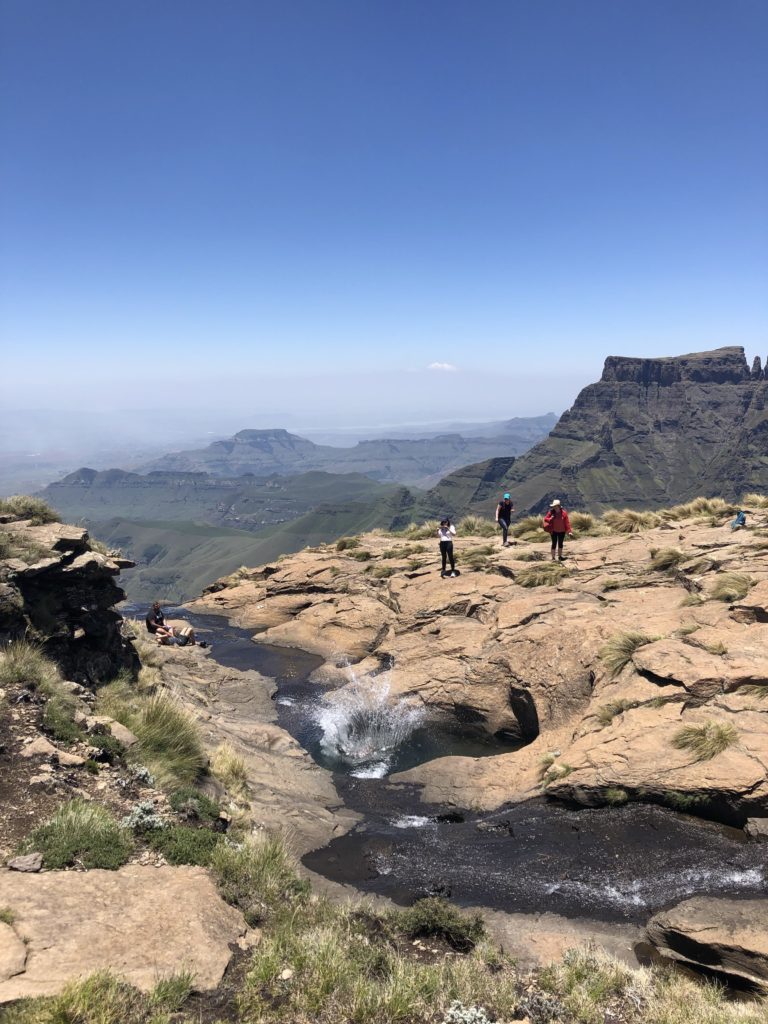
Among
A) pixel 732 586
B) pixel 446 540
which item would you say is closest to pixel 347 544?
pixel 446 540

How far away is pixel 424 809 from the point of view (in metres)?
14.3

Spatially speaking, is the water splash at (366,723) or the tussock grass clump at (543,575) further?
the tussock grass clump at (543,575)

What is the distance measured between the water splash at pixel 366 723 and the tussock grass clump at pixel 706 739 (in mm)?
8386

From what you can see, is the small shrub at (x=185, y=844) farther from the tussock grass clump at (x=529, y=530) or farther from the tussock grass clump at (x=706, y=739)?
the tussock grass clump at (x=529, y=530)

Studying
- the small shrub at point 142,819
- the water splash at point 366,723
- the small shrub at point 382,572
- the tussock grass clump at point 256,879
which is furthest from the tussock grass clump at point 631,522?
the small shrub at point 142,819

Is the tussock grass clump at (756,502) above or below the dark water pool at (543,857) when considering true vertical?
above

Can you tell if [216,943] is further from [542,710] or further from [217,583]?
[217,583]

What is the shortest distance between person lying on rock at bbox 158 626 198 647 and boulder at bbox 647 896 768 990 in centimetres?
2149

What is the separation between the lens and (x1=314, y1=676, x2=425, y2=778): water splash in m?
18.0

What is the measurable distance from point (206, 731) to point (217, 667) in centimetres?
829

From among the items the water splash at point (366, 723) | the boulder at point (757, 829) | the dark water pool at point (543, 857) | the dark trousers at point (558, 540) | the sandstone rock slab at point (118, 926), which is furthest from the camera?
the dark trousers at point (558, 540)

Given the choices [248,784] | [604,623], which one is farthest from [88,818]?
[604,623]

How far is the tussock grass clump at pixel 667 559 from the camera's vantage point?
21672 mm

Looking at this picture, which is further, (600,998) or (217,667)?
(217,667)
